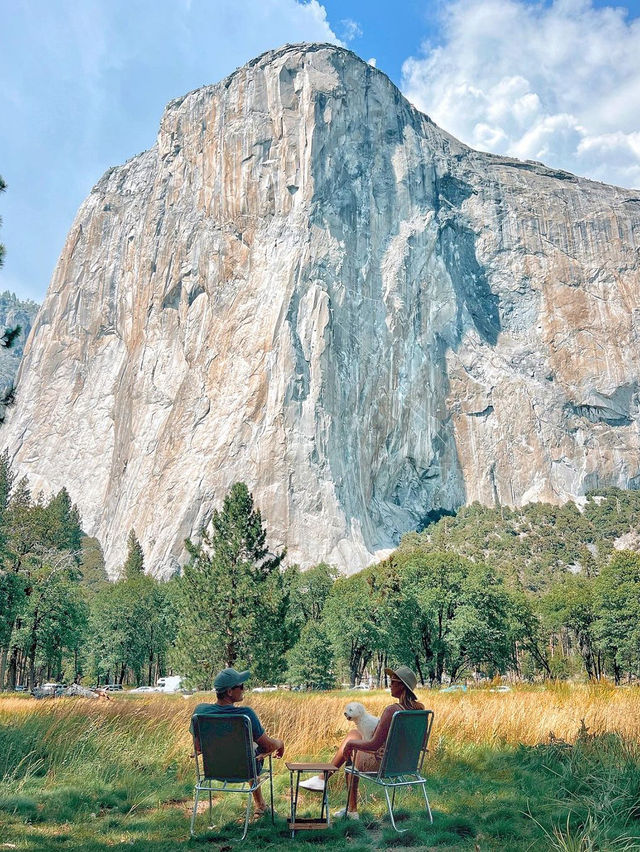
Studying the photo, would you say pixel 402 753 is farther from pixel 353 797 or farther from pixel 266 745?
pixel 266 745

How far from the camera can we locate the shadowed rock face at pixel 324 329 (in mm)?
92312

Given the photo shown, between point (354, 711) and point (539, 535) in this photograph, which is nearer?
point (354, 711)

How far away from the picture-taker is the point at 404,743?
22.1 feet

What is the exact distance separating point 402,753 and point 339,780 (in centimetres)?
169

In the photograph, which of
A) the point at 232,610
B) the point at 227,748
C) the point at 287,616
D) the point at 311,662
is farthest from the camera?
the point at 287,616

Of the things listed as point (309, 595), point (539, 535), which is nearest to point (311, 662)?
point (309, 595)

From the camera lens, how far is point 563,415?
11650 centimetres

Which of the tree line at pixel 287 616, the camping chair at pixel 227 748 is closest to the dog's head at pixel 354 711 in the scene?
the camping chair at pixel 227 748

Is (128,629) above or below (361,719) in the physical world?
above

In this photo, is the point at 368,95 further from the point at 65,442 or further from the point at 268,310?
the point at 65,442

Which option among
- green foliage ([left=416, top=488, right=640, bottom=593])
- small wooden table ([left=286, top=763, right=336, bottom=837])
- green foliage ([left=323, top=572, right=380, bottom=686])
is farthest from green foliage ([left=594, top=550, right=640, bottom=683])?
small wooden table ([left=286, top=763, right=336, bottom=837])

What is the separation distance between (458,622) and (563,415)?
8232 cm

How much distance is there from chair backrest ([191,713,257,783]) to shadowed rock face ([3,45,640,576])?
253 feet

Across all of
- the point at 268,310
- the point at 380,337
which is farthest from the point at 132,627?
the point at 380,337
